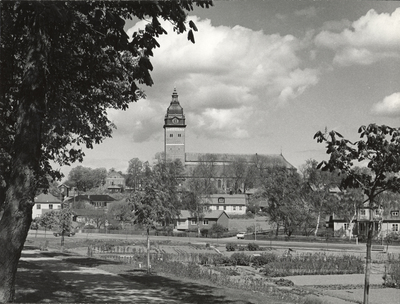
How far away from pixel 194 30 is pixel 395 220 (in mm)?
74693

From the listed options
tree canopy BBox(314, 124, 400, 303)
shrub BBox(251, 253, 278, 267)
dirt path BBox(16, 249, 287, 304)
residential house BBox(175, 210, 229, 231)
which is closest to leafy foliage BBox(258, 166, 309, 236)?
residential house BBox(175, 210, 229, 231)

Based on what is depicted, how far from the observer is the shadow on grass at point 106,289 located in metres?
12.6

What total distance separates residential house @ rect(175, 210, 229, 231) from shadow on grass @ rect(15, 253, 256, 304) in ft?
228

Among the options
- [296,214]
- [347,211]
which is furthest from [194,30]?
[347,211]

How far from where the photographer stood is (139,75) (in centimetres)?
891

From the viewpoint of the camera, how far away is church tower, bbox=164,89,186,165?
154625mm

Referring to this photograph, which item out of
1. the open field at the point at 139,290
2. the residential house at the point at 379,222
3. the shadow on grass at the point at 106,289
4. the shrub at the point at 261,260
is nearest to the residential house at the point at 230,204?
the residential house at the point at 379,222

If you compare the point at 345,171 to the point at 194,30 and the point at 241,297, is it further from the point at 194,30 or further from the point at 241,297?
the point at 194,30

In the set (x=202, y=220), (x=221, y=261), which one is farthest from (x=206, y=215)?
(x=221, y=261)

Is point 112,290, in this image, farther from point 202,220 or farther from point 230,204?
point 230,204

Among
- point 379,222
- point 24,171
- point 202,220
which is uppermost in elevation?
point 24,171

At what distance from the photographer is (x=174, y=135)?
155375mm

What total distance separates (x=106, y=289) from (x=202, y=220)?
7547cm

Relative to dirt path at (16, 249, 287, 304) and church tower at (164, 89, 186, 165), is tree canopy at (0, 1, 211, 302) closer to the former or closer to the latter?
dirt path at (16, 249, 287, 304)
